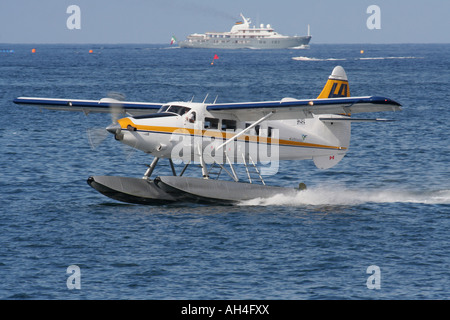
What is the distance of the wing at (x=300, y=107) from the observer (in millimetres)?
18781

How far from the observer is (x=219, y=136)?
21.1 meters

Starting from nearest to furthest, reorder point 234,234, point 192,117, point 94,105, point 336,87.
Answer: point 234,234 < point 192,117 < point 94,105 < point 336,87

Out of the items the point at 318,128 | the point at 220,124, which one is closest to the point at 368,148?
the point at 318,128

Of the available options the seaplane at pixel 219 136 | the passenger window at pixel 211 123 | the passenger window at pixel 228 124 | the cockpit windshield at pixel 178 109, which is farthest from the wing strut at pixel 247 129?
the cockpit windshield at pixel 178 109

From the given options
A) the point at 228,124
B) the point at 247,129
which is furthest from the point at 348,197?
the point at 228,124

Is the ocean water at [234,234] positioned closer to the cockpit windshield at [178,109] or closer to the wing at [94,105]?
the cockpit windshield at [178,109]

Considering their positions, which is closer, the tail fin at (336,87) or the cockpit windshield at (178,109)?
the cockpit windshield at (178,109)

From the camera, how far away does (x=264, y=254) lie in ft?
53.4

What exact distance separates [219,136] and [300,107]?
2.71m

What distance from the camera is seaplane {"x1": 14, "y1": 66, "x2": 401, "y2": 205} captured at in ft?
64.7

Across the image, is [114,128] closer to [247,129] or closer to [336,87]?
[247,129]

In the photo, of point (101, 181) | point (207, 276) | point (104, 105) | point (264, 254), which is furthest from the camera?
point (104, 105)

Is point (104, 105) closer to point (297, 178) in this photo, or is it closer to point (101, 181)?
point (101, 181)
